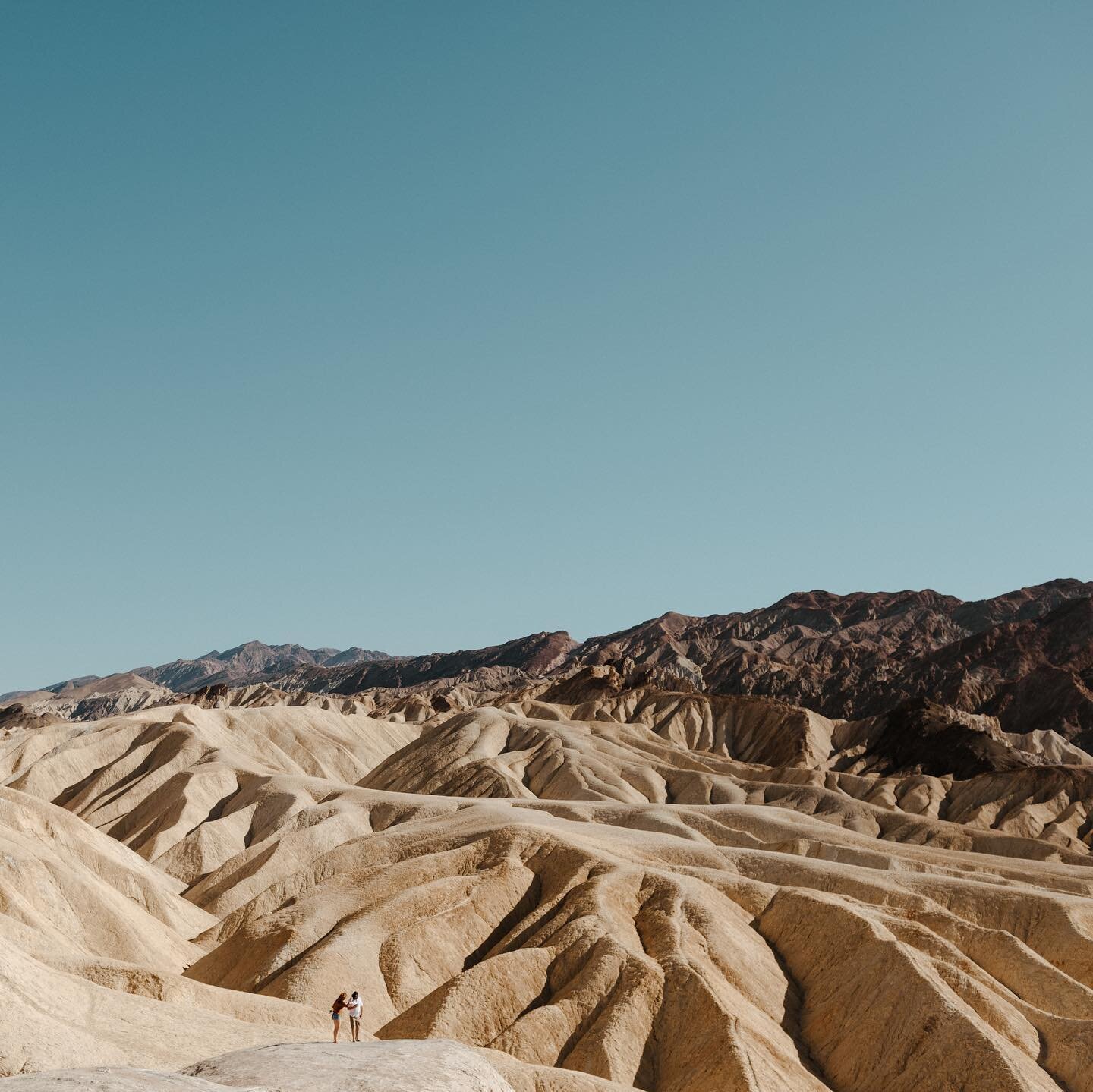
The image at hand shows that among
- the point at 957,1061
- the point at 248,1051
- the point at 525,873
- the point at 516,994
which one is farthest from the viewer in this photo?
the point at 525,873

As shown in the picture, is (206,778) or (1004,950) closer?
(1004,950)

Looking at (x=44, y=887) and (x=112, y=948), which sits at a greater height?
(x=44, y=887)

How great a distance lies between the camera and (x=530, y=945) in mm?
49531

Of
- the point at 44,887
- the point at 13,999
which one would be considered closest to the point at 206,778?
the point at 44,887

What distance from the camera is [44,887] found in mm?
53406

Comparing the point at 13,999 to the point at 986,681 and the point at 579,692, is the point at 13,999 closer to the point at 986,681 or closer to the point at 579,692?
the point at 579,692

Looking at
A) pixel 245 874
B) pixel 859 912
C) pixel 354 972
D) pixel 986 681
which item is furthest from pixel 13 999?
pixel 986 681

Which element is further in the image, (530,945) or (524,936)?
(524,936)

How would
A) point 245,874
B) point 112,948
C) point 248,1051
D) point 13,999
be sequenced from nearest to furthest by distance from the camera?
point 248,1051 → point 13,999 → point 112,948 → point 245,874

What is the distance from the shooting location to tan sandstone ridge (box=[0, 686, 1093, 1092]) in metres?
32.0

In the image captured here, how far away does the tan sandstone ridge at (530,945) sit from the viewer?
32.0 m

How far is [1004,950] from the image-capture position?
4891 centimetres

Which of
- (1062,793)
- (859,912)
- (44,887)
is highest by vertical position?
(44,887)

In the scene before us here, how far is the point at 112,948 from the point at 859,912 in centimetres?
3734
